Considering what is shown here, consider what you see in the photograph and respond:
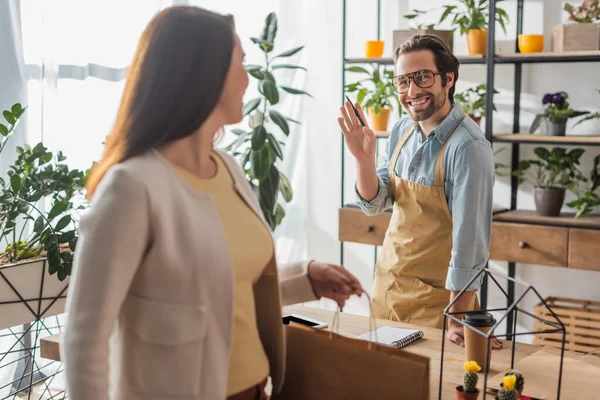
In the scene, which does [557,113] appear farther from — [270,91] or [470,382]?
[470,382]

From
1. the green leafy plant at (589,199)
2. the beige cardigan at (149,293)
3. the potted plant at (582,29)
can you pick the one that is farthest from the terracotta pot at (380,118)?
the beige cardigan at (149,293)

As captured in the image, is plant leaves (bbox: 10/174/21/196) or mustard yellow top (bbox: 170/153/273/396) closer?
mustard yellow top (bbox: 170/153/273/396)

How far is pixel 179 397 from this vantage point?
Answer: 46.0 inches

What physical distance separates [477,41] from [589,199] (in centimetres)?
97

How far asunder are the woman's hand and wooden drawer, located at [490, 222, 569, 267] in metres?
2.41

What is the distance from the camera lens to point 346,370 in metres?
1.31

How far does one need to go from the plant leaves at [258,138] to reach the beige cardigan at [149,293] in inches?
103

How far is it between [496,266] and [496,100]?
3.06 ft

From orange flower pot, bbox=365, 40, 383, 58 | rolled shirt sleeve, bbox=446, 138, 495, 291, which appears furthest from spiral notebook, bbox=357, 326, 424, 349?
orange flower pot, bbox=365, 40, 383, 58

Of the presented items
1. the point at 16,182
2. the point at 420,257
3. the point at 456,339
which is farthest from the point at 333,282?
the point at 16,182

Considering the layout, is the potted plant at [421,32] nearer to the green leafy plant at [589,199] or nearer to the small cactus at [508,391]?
the green leafy plant at [589,199]

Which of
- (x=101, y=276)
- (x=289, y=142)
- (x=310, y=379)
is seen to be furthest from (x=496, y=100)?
(x=101, y=276)

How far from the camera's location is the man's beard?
2.31 metres

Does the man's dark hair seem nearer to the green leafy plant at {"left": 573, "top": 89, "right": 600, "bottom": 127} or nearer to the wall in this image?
the green leafy plant at {"left": 573, "top": 89, "right": 600, "bottom": 127}
